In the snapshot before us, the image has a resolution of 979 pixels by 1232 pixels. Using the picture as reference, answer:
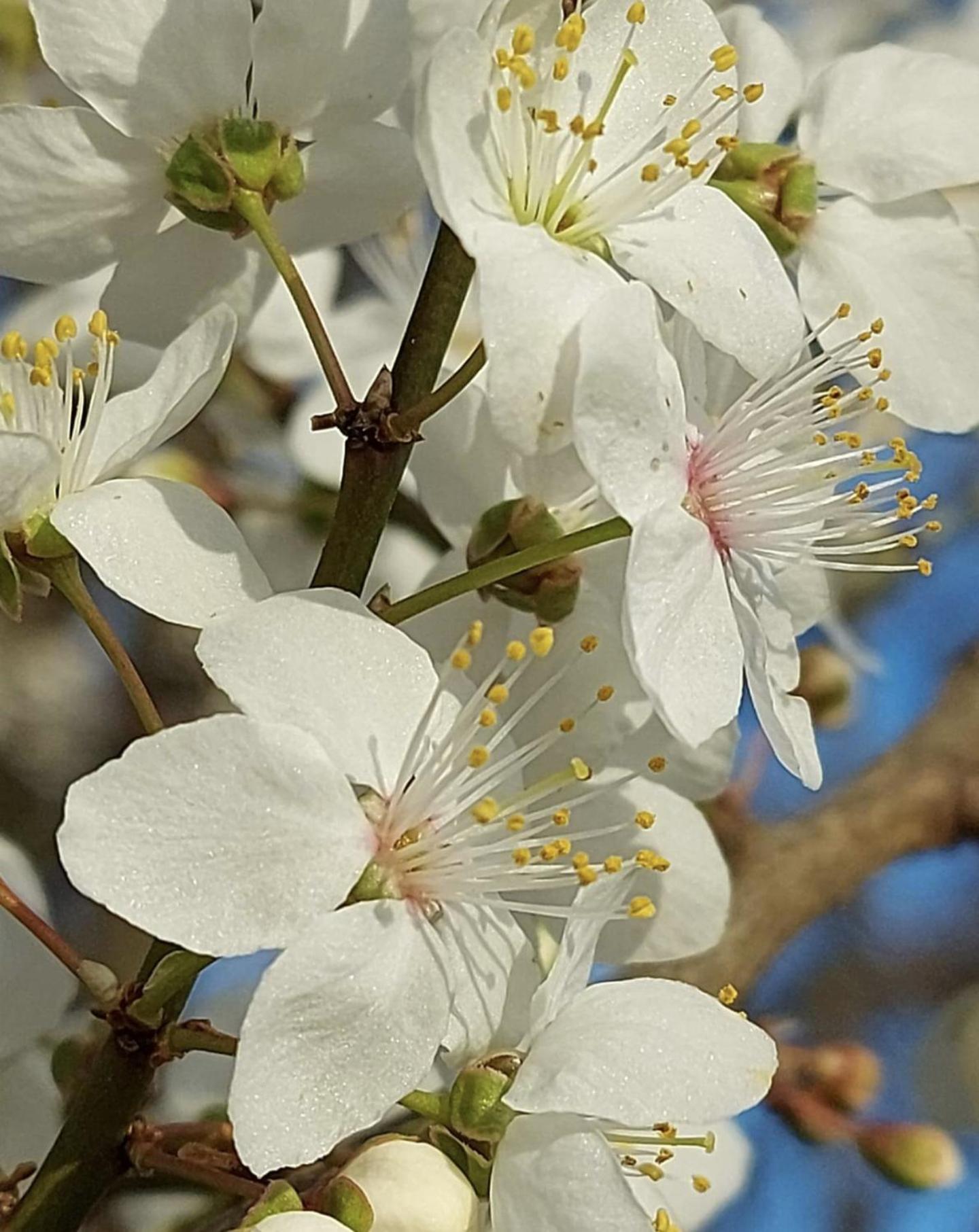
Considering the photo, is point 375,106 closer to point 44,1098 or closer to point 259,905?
point 259,905

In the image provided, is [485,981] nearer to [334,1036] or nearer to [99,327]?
[334,1036]

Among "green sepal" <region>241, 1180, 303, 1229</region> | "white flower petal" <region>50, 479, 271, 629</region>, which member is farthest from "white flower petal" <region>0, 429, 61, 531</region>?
"green sepal" <region>241, 1180, 303, 1229</region>

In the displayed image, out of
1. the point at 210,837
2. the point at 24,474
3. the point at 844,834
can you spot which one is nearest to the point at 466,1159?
the point at 210,837

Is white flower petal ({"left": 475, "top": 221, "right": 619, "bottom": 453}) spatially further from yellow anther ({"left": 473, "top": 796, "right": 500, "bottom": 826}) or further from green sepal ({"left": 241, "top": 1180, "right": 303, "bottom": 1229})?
green sepal ({"left": 241, "top": 1180, "right": 303, "bottom": 1229})

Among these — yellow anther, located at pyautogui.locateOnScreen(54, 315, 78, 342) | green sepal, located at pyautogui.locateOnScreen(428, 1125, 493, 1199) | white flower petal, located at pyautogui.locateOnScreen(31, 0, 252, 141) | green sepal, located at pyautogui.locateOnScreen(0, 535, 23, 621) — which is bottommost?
green sepal, located at pyautogui.locateOnScreen(428, 1125, 493, 1199)

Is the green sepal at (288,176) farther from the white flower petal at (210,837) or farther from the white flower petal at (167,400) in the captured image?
the white flower petal at (210,837)

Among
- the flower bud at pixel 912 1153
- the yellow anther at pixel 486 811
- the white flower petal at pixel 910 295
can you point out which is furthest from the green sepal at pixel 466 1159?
the flower bud at pixel 912 1153
